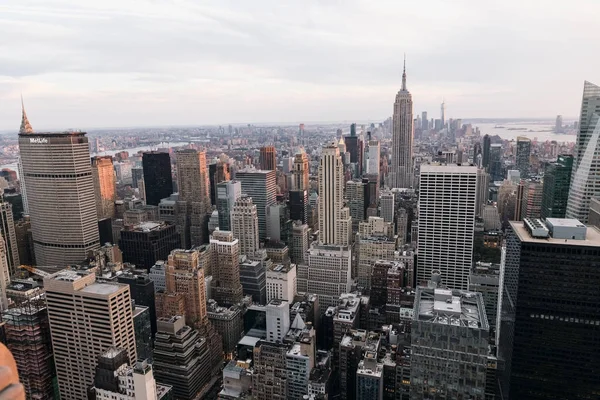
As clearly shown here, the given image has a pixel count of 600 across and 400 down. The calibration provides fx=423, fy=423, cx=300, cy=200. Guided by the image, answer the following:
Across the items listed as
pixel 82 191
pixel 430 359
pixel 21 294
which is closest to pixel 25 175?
pixel 82 191

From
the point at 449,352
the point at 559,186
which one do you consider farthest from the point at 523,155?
the point at 449,352

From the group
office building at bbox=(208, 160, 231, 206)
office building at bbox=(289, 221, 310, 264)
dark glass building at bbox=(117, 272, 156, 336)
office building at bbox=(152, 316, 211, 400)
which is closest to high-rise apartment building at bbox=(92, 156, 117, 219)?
office building at bbox=(208, 160, 231, 206)

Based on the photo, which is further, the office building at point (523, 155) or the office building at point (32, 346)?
the office building at point (523, 155)

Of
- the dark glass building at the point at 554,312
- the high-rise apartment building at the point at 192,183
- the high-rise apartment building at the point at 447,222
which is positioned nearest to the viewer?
the dark glass building at the point at 554,312

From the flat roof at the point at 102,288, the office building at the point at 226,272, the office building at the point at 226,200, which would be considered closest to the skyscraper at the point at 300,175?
the office building at the point at 226,200

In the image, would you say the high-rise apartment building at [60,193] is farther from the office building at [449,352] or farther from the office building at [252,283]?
the office building at [449,352]
